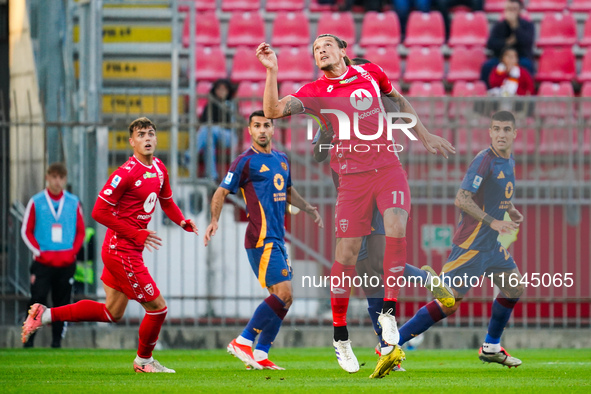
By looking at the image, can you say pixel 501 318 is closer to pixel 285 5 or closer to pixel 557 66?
pixel 557 66

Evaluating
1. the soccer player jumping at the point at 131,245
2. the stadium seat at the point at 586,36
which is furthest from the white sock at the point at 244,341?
the stadium seat at the point at 586,36

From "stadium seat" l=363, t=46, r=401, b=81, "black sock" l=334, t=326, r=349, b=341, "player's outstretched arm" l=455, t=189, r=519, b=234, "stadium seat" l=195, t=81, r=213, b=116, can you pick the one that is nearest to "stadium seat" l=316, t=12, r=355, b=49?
"stadium seat" l=363, t=46, r=401, b=81

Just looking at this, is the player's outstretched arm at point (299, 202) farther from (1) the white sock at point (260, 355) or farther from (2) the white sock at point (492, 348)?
(2) the white sock at point (492, 348)

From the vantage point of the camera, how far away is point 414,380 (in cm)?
712

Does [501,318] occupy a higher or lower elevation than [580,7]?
lower

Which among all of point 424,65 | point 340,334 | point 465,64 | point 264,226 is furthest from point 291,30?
point 340,334

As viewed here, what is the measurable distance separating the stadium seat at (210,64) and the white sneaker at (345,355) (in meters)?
8.70

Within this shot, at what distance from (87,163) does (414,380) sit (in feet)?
22.0

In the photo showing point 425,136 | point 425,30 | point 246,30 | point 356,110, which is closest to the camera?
point 356,110

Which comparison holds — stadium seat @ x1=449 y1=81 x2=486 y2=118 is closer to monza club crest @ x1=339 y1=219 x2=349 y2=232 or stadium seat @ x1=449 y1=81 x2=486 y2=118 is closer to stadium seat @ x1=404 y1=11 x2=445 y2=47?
stadium seat @ x1=404 y1=11 x2=445 y2=47

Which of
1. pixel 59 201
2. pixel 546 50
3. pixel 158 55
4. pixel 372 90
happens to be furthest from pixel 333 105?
pixel 546 50

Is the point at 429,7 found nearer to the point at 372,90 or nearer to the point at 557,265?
the point at 557,265

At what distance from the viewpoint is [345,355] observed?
24.0 feet

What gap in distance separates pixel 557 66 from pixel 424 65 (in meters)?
2.12
